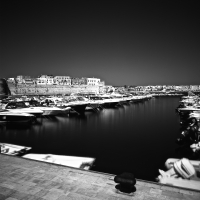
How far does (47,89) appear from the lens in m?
74.7

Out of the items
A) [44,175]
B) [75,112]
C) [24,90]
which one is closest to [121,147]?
[44,175]

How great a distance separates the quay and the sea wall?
6451 cm

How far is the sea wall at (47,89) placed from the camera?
63.1 m

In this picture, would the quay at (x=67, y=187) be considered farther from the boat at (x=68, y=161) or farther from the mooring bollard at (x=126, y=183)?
the boat at (x=68, y=161)

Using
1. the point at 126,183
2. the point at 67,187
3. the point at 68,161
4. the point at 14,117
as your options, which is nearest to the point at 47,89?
the point at 14,117

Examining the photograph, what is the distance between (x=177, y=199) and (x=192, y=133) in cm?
828

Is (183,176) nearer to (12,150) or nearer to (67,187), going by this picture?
(67,187)

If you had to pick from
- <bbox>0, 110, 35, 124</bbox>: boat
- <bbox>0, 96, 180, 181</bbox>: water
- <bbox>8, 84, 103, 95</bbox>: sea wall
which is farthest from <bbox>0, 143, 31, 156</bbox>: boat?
<bbox>8, 84, 103, 95</bbox>: sea wall

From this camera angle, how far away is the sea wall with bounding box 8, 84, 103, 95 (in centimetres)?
6314

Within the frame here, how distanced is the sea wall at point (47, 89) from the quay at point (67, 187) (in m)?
64.5

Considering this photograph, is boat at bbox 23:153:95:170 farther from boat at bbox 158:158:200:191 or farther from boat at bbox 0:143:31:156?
boat at bbox 158:158:200:191

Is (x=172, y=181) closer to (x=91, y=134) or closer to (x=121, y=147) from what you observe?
(x=121, y=147)

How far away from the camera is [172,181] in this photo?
5.40 m

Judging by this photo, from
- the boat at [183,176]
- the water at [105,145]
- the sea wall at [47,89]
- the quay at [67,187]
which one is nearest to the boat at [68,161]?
the water at [105,145]
